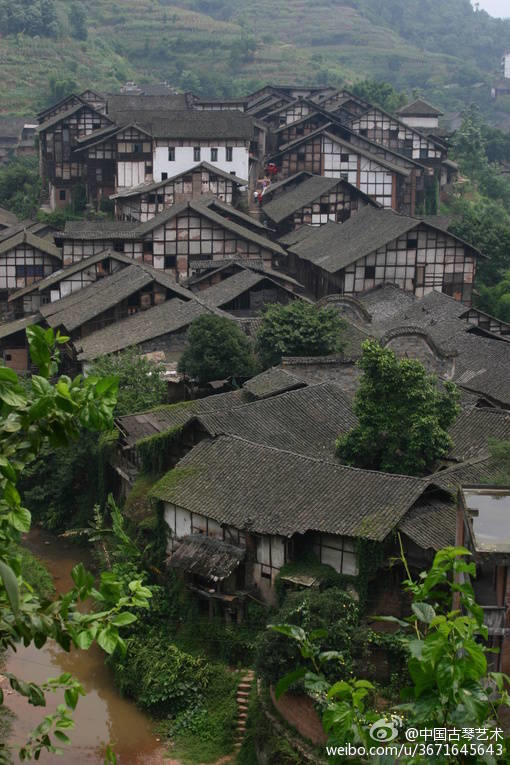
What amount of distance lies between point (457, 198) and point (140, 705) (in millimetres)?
52364

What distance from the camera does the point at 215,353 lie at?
37.9m

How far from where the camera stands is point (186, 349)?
1540 inches

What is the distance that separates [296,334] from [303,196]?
23.3 m

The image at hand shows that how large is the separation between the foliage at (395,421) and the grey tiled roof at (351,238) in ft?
65.9

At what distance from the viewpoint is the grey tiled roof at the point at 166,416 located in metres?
32.5

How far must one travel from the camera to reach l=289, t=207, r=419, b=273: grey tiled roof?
49.8 meters

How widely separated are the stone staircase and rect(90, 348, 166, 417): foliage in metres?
12.5

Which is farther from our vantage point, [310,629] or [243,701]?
[243,701]

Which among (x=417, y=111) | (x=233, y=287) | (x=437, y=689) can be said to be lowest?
(x=233, y=287)

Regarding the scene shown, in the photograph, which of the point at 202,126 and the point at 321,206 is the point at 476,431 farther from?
the point at 202,126

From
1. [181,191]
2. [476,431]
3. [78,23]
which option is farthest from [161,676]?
[78,23]

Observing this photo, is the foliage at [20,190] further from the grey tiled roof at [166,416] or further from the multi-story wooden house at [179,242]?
the grey tiled roof at [166,416]

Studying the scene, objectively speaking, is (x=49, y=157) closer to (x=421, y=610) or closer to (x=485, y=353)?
(x=485, y=353)

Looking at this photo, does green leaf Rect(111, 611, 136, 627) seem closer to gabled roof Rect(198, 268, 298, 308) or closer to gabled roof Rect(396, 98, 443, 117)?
gabled roof Rect(198, 268, 298, 308)
